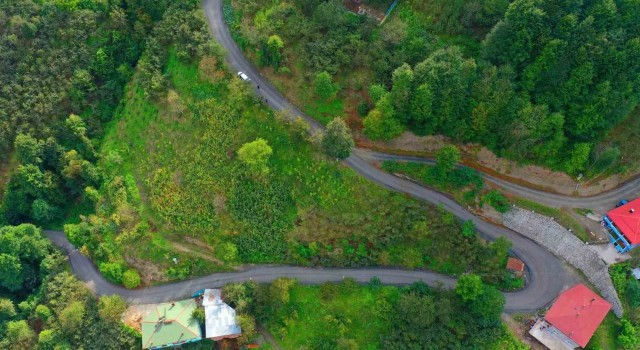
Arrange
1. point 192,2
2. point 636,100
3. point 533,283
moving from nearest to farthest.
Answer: point 636,100, point 533,283, point 192,2

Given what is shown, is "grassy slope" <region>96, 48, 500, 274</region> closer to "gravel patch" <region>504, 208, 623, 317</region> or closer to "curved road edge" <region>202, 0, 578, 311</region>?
"curved road edge" <region>202, 0, 578, 311</region>

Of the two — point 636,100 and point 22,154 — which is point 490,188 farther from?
point 22,154

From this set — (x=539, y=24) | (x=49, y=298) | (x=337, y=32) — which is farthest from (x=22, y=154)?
(x=539, y=24)

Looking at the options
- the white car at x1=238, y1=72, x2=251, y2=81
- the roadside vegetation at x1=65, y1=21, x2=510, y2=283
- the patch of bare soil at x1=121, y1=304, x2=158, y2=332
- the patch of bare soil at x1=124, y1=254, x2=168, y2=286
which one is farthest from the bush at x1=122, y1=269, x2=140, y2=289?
the white car at x1=238, y1=72, x2=251, y2=81

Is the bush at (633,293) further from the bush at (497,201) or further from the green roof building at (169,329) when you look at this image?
the green roof building at (169,329)

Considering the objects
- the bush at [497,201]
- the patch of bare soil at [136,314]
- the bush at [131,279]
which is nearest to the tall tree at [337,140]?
the bush at [497,201]

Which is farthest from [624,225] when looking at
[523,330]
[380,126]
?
[380,126]

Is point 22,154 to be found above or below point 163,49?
below
